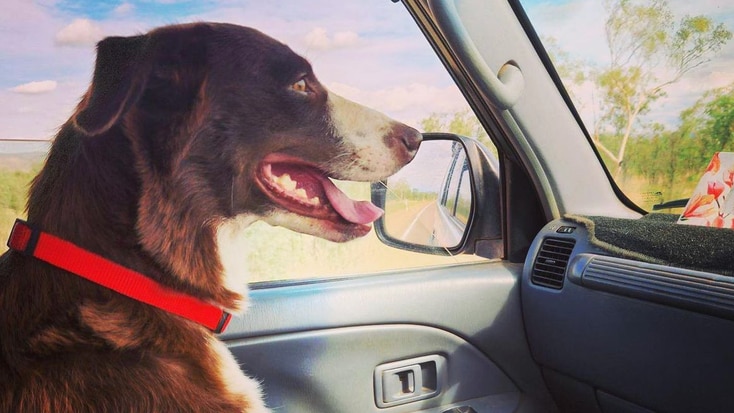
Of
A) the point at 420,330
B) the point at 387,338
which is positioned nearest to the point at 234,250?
the point at 387,338

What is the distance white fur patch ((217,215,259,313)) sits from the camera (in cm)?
150

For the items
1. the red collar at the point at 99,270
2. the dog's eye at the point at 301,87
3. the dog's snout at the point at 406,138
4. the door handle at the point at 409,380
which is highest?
the dog's eye at the point at 301,87

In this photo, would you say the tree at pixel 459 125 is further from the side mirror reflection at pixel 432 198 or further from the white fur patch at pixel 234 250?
the white fur patch at pixel 234 250

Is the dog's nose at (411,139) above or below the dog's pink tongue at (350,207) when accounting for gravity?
above

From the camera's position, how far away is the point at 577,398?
2096 millimetres

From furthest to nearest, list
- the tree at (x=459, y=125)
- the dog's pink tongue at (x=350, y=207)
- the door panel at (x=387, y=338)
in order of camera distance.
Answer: the tree at (x=459, y=125) → the door panel at (x=387, y=338) → the dog's pink tongue at (x=350, y=207)

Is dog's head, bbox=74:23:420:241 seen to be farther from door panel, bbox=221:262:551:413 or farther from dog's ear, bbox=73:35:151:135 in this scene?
door panel, bbox=221:262:551:413

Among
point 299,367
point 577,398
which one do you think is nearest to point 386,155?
point 299,367

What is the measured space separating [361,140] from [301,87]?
217 millimetres

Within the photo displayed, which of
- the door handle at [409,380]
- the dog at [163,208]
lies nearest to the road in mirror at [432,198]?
the dog at [163,208]

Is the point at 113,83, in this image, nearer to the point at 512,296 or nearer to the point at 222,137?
the point at 222,137

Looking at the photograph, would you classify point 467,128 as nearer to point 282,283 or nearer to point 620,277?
point 620,277

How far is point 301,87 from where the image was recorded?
157cm

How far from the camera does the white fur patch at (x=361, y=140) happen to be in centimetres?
158
